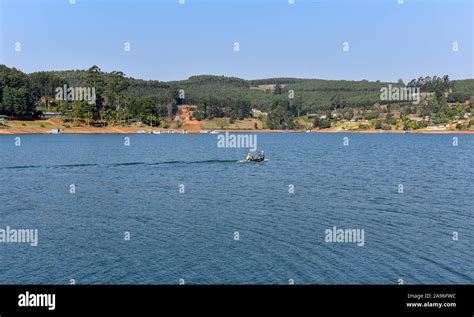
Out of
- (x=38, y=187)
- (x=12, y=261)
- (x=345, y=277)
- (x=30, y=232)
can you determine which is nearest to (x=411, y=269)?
(x=345, y=277)

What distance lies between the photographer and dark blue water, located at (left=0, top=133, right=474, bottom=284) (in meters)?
33.4

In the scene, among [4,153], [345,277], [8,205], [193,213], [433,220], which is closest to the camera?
[345,277]

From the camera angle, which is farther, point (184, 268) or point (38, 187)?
point (38, 187)

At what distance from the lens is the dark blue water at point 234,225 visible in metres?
33.4

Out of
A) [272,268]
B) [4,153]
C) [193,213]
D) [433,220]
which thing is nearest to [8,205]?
[193,213]

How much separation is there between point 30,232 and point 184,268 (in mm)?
17864

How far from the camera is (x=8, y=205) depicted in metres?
56.4

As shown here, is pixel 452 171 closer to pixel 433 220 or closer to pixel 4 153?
pixel 433 220

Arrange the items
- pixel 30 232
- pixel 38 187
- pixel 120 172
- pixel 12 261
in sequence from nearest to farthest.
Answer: pixel 12 261, pixel 30 232, pixel 38 187, pixel 120 172

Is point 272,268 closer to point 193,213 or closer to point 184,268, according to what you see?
point 184,268

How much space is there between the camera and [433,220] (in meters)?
49.8

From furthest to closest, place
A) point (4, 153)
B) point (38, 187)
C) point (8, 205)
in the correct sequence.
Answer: point (4, 153) < point (38, 187) < point (8, 205)

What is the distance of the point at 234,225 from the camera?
47.0 m

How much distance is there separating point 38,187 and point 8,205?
46.7 ft
